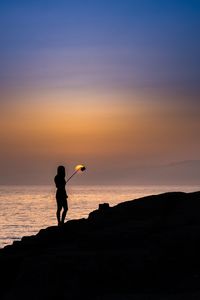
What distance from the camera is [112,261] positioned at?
1565 cm

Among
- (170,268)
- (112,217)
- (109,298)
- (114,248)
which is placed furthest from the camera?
(112,217)

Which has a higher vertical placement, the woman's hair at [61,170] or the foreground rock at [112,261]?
the woman's hair at [61,170]

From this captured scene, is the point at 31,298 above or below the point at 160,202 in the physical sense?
below

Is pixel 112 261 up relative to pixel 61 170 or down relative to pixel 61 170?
down

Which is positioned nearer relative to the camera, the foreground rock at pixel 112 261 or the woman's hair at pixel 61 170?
the foreground rock at pixel 112 261

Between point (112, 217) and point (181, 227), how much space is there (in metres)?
4.15

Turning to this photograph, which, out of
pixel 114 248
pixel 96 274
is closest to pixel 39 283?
pixel 96 274

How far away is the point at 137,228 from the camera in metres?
19.2

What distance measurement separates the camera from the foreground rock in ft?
47.9

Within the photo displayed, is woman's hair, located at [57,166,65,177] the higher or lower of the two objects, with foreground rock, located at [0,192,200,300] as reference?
higher

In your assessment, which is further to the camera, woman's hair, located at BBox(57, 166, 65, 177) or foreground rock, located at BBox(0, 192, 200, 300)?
woman's hair, located at BBox(57, 166, 65, 177)

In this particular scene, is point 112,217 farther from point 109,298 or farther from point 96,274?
point 109,298

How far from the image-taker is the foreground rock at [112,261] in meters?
14.6

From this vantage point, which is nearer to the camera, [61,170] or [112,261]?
[112,261]
